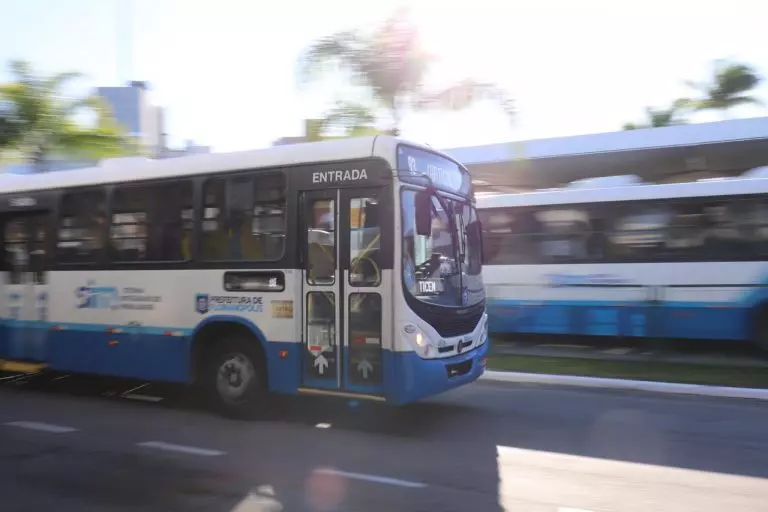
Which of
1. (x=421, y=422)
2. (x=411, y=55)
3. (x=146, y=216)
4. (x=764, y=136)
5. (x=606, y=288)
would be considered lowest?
(x=421, y=422)

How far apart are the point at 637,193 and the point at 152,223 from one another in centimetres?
903

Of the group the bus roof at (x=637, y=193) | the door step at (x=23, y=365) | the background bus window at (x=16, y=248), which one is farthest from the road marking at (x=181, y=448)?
the bus roof at (x=637, y=193)

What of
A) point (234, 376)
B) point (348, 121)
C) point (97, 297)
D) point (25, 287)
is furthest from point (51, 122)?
point (234, 376)

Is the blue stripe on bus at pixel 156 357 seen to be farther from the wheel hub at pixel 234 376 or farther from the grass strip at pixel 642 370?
the grass strip at pixel 642 370

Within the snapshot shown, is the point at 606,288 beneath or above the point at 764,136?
beneath

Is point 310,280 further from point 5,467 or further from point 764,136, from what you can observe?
point 764,136

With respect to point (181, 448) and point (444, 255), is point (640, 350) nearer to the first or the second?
point (444, 255)

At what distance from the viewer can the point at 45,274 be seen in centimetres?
995

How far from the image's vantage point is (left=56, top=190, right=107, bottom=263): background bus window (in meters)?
9.40

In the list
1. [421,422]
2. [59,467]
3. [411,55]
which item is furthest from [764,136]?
[59,467]

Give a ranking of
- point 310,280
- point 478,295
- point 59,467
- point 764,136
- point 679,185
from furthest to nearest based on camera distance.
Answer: point 764,136
point 679,185
point 478,295
point 310,280
point 59,467

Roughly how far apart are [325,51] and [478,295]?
427 inches

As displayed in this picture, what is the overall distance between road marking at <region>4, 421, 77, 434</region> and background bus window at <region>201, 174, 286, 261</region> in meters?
2.46

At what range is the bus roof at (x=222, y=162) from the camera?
7449mm
